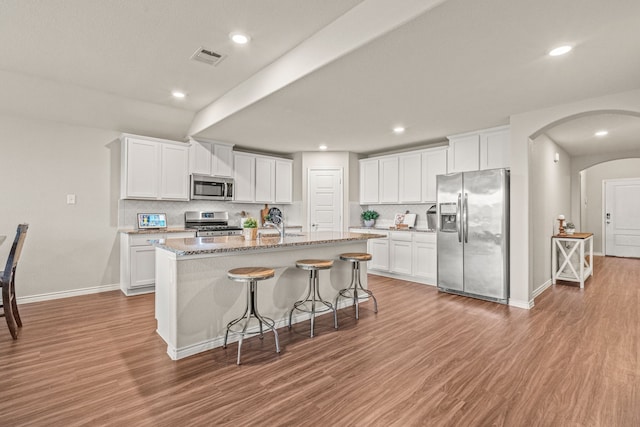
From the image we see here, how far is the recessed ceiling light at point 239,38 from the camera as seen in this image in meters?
2.71

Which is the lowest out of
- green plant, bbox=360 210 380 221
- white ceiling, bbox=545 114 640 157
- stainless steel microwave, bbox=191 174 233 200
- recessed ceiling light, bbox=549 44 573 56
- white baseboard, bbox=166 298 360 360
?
white baseboard, bbox=166 298 360 360

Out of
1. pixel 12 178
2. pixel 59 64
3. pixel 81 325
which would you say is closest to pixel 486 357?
pixel 81 325

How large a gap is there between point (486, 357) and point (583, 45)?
256 cm

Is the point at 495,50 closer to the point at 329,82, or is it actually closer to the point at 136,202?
the point at 329,82

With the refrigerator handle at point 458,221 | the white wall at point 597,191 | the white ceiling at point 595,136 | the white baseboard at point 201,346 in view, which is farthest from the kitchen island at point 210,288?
the white wall at point 597,191

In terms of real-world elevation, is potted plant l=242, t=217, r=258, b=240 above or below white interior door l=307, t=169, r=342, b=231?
below

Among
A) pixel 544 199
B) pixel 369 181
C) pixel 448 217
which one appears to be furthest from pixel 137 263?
pixel 544 199

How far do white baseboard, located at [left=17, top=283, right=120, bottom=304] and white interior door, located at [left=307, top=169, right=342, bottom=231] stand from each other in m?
3.58

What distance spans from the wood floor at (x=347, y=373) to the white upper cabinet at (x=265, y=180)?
3061mm

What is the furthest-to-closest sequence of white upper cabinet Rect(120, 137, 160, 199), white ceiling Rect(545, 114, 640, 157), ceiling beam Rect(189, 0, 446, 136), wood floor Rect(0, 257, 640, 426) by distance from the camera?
1. white upper cabinet Rect(120, 137, 160, 199)
2. white ceiling Rect(545, 114, 640, 157)
3. ceiling beam Rect(189, 0, 446, 136)
4. wood floor Rect(0, 257, 640, 426)

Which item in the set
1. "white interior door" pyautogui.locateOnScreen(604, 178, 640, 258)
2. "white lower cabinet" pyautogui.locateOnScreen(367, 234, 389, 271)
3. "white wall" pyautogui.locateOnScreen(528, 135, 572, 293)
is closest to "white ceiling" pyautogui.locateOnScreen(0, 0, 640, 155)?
"white wall" pyautogui.locateOnScreen(528, 135, 572, 293)

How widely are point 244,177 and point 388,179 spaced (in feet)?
9.07

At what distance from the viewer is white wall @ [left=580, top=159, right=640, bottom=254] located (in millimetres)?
8438

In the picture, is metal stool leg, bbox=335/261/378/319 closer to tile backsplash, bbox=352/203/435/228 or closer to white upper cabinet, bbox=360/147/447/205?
white upper cabinet, bbox=360/147/447/205
